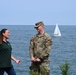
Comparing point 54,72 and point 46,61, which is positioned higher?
point 46,61

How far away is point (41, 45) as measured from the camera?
356 inches

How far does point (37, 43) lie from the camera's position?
9031 millimetres

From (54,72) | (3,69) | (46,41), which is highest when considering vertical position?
(46,41)

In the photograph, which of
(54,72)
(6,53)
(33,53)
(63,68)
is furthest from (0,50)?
(54,72)

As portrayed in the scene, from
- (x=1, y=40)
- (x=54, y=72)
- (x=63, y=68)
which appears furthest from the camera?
(x=54, y=72)

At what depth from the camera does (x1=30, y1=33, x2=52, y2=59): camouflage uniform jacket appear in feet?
29.6

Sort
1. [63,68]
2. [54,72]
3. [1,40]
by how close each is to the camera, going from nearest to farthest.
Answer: [63,68], [1,40], [54,72]

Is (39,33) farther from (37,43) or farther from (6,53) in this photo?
(6,53)

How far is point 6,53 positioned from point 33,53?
2.05 feet

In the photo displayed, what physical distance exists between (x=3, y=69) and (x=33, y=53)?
2.38 feet

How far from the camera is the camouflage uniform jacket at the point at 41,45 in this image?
355 inches

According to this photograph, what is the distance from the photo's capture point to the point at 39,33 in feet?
→ 29.6

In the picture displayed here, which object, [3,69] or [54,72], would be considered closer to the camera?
[3,69]

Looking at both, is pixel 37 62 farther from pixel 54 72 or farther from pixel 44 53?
pixel 54 72
